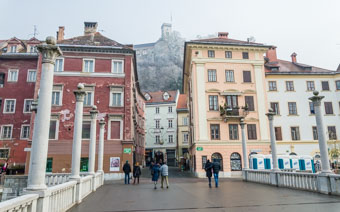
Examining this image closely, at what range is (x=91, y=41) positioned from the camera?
30594 mm

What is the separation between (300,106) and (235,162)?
12615 millimetres

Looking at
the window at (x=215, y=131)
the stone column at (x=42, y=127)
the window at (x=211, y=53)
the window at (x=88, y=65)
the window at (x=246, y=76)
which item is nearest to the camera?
the stone column at (x=42, y=127)

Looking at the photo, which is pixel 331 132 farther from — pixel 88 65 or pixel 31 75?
pixel 31 75

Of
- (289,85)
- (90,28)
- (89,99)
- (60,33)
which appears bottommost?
(89,99)

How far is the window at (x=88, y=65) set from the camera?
92.6 ft

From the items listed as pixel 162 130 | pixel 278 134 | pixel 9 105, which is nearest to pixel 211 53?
pixel 278 134

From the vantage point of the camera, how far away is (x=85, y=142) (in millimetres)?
26156

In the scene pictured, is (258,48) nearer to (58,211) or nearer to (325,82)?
(325,82)

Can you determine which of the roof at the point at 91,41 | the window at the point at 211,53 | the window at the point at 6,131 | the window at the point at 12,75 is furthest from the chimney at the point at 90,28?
the window at the point at 211,53

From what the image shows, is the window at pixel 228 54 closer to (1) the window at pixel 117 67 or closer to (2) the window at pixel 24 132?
(1) the window at pixel 117 67

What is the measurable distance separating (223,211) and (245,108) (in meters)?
22.7

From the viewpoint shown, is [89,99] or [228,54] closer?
[89,99]

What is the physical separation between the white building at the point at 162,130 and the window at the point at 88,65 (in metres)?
29.4

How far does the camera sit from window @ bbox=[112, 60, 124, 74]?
93.6 ft
